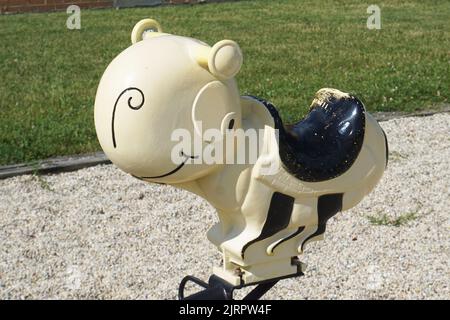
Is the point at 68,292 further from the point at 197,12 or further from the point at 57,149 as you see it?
the point at 197,12

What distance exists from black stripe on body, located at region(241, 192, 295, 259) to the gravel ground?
1082mm

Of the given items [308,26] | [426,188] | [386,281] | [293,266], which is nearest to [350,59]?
[308,26]

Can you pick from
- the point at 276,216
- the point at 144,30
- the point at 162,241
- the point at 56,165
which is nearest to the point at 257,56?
the point at 56,165

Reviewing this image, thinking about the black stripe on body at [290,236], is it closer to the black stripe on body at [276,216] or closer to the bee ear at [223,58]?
the black stripe on body at [276,216]

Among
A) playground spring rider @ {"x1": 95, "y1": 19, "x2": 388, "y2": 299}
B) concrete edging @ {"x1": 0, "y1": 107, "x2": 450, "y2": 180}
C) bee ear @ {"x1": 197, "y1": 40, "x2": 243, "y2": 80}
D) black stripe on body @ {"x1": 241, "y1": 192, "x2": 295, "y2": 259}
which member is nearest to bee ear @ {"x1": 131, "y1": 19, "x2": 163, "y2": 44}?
playground spring rider @ {"x1": 95, "y1": 19, "x2": 388, "y2": 299}

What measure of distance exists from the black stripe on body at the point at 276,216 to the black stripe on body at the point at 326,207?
0.10 metres

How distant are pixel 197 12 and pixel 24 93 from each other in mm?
5722

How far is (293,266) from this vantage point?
2658 millimetres

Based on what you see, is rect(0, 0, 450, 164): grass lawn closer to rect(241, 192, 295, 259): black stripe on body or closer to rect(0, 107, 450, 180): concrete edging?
rect(0, 107, 450, 180): concrete edging

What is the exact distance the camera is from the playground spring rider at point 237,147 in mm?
2252

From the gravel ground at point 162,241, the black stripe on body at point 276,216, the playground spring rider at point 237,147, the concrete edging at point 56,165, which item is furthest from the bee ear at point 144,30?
the concrete edging at point 56,165

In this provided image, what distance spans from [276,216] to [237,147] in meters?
0.24

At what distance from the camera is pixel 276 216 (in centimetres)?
250

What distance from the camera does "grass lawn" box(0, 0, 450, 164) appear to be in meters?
6.17
